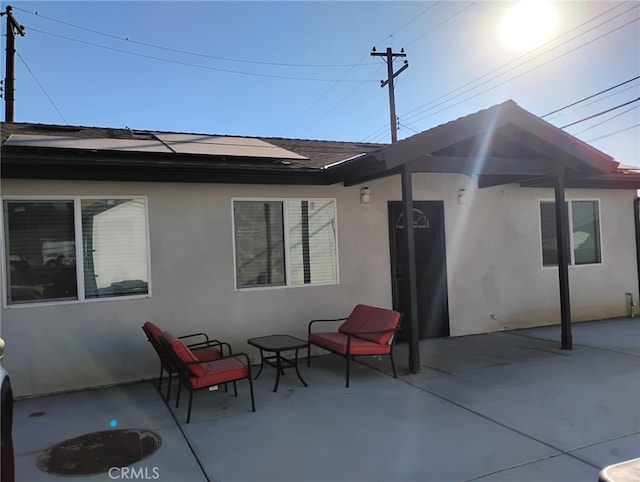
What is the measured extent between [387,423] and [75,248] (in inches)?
164

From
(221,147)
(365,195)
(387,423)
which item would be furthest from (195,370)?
(365,195)

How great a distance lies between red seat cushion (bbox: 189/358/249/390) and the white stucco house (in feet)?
5.24

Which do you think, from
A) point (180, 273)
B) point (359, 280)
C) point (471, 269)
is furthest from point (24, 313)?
point (471, 269)

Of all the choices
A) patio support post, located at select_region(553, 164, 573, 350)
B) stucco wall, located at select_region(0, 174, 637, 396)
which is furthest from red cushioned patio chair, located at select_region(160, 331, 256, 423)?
patio support post, located at select_region(553, 164, 573, 350)

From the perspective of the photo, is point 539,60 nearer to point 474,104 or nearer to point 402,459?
point 474,104

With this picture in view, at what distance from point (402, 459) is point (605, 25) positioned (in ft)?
36.0

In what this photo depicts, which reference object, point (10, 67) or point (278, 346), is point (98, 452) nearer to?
point (278, 346)

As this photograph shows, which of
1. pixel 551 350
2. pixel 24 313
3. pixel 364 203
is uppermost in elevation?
pixel 364 203

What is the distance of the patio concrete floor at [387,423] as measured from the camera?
3178mm

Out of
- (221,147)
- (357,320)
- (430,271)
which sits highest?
(221,147)

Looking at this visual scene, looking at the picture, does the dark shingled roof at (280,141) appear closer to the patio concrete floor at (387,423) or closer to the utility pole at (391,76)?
the patio concrete floor at (387,423)

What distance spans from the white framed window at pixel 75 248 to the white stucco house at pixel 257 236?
17mm

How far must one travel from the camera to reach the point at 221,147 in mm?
6438

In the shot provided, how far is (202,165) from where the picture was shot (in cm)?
553
